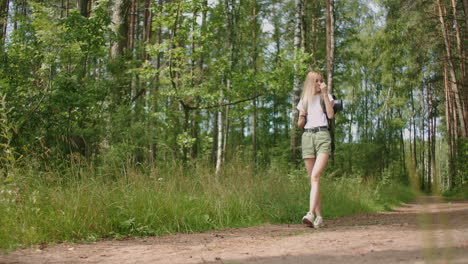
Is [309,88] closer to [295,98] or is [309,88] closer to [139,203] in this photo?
[139,203]

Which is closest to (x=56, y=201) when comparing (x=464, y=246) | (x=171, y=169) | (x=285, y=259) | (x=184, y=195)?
(x=184, y=195)

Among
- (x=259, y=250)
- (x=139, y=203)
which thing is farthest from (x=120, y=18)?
(x=259, y=250)

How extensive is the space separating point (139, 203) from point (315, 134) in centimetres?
274

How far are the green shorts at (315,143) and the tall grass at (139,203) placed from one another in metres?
1.44

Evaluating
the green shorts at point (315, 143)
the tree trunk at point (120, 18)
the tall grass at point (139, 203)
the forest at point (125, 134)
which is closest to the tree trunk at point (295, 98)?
the forest at point (125, 134)

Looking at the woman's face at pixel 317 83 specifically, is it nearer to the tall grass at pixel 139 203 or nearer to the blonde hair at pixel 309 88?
the blonde hair at pixel 309 88

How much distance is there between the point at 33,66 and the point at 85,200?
16.2 feet

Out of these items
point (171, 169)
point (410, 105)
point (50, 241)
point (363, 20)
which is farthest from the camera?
point (410, 105)

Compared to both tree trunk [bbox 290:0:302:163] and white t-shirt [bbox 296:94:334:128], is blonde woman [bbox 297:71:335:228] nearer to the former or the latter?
white t-shirt [bbox 296:94:334:128]

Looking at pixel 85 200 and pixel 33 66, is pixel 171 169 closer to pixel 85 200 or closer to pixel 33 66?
pixel 85 200

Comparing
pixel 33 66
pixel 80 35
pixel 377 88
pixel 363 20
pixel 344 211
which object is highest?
pixel 363 20

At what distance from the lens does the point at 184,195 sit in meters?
6.29

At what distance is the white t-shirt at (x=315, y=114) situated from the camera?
6.11 meters

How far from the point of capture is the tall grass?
4.73 m
